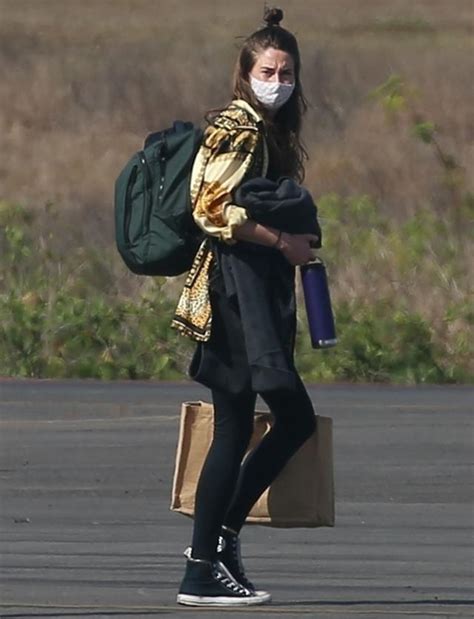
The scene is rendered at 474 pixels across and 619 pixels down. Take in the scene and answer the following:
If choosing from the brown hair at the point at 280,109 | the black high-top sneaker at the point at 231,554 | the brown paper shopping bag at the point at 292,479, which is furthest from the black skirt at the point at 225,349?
the black high-top sneaker at the point at 231,554

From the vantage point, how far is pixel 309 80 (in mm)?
39188

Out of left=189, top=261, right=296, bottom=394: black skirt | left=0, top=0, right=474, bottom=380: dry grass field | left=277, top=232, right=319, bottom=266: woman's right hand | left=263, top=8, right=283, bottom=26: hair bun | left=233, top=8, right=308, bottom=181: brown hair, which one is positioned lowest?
left=0, top=0, right=474, bottom=380: dry grass field

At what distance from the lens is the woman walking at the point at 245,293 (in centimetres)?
719

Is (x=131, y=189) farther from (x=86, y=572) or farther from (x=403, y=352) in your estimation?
(x=403, y=352)

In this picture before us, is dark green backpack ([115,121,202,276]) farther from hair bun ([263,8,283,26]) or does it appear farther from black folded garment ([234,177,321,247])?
hair bun ([263,8,283,26])

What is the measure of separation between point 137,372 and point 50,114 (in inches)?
876

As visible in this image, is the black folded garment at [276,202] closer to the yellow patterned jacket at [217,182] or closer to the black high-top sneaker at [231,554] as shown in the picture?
the yellow patterned jacket at [217,182]

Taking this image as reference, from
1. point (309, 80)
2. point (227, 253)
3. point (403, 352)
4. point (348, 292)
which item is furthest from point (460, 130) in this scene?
point (227, 253)

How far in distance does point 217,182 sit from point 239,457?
34.6 inches

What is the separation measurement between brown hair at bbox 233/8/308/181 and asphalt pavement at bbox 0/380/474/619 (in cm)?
142

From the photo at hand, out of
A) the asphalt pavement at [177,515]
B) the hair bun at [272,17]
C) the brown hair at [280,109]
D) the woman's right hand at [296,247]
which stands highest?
the hair bun at [272,17]

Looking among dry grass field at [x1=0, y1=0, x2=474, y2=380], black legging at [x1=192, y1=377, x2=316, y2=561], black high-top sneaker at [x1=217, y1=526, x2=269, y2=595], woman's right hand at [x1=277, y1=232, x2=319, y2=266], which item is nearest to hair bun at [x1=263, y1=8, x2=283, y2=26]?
woman's right hand at [x1=277, y1=232, x2=319, y2=266]

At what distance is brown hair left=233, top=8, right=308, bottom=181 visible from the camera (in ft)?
24.1

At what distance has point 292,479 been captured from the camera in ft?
24.8
